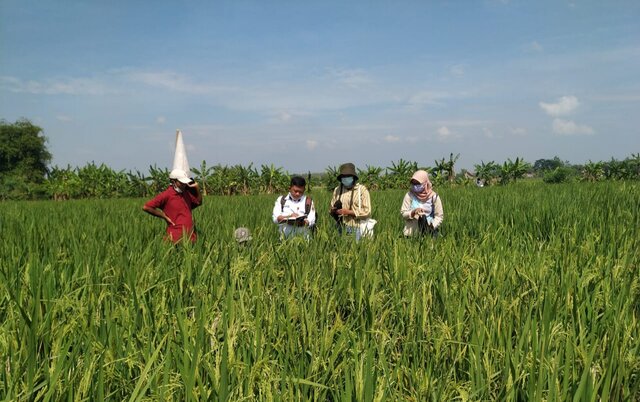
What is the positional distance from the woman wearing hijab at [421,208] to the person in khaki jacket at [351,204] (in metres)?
0.41

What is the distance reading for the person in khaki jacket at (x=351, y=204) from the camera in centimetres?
464

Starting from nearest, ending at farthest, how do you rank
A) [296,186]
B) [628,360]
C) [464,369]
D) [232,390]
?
1. [232,390]
2. [628,360]
3. [464,369]
4. [296,186]

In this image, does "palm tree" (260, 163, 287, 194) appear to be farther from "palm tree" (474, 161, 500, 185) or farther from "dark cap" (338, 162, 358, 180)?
"dark cap" (338, 162, 358, 180)

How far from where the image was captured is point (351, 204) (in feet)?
15.3

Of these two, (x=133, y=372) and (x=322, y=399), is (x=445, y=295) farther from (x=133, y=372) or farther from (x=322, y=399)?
(x=133, y=372)

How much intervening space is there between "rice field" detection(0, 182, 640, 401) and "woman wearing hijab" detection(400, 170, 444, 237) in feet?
3.22

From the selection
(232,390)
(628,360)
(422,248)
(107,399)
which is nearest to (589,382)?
(628,360)

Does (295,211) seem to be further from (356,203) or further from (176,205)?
(176,205)

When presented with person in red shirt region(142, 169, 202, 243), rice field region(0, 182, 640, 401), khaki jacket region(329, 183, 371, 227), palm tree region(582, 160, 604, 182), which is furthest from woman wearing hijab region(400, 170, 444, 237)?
palm tree region(582, 160, 604, 182)

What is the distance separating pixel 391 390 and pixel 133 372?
3.40 feet

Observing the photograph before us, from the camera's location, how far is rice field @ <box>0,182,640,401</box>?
144cm

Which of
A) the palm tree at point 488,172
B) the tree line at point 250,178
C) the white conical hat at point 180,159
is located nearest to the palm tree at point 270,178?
the tree line at point 250,178

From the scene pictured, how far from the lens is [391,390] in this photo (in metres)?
1.46

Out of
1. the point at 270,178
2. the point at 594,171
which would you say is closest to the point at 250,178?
the point at 270,178
